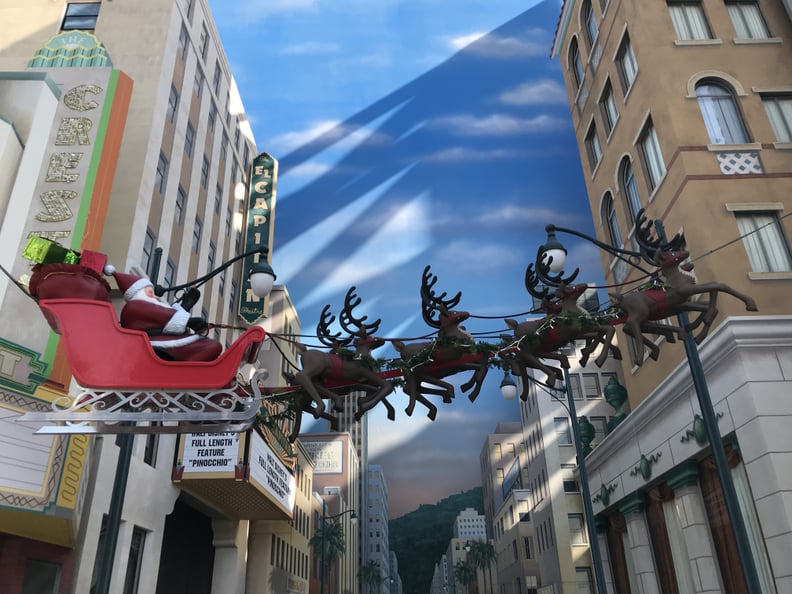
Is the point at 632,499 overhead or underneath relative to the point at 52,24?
underneath

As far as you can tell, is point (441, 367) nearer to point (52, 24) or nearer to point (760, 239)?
point (760, 239)

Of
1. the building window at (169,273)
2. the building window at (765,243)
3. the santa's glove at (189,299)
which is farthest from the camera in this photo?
the building window at (169,273)

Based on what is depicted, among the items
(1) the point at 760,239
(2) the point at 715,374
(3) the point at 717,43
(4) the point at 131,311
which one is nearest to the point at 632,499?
(2) the point at 715,374

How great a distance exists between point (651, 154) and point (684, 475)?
1067 cm

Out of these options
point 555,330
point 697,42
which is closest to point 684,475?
point 555,330

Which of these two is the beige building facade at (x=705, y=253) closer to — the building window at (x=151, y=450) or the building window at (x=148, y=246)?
the building window at (x=148, y=246)

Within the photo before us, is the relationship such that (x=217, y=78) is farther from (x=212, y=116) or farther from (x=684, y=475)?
(x=684, y=475)

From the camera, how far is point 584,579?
1954 inches

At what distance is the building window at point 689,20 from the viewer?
69.3 ft

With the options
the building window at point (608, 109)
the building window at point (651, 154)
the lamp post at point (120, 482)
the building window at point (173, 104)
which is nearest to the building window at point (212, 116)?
the building window at point (173, 104)

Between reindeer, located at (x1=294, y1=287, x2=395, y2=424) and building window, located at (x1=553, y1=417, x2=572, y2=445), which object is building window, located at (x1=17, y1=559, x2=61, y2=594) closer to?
reindeer, located at (x1=294, y1=287, x2=395, y2=424)

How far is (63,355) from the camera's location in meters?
15.0

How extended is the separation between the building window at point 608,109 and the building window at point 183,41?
19.6 m

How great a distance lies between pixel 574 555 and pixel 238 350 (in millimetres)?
50781
